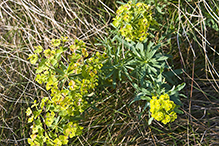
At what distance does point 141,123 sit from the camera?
244 cm

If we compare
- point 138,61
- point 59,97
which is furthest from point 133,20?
point 59,97

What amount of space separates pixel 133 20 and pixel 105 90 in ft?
3.21

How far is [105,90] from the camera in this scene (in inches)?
96.0

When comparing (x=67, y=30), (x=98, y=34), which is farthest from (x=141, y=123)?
(x=67, y=30)

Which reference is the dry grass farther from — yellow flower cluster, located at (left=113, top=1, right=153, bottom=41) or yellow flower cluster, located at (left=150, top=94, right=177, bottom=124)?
yellow flower cluster, located at (left=150, top=94, right=177, bottom=124)

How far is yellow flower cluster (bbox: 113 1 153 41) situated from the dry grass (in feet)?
1.81

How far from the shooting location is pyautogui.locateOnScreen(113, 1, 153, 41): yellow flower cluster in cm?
173

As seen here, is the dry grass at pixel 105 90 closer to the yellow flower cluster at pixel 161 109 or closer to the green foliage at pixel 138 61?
the green foliage at pixel 138 61

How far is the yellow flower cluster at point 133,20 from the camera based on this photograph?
1.73 meters

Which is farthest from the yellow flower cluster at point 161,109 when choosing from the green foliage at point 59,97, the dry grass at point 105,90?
the dry grass at point 105,90

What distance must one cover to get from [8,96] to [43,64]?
Answer: 1399 mm

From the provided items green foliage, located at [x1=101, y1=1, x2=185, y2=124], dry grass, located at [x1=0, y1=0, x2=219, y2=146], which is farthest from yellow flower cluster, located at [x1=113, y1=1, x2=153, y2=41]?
dry grass, located at [x1=0, y1=0, x2=219, y2=146]

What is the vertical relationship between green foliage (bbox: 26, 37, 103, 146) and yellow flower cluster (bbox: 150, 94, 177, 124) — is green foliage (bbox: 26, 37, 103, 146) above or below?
above

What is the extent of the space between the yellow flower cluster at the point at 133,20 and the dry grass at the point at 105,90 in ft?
1.81
